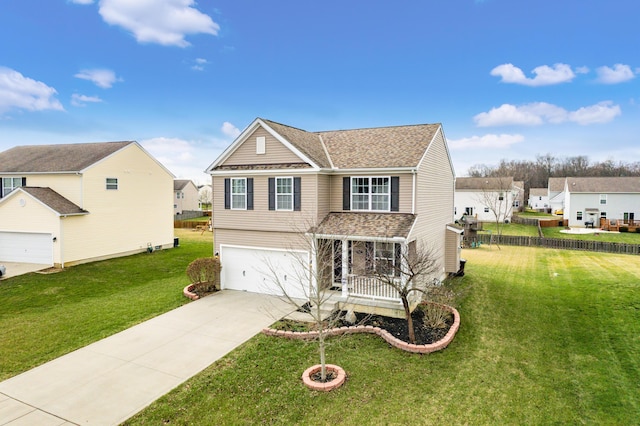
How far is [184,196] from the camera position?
6431cm

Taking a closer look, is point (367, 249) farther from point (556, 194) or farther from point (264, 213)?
point (556, 194)

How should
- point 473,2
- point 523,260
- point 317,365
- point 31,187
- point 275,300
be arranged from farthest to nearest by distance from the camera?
point 523,260 → point 31,187 → point 473,2 → point 275,300 → point 317,365

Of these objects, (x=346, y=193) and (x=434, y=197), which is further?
(x=434, y=197)

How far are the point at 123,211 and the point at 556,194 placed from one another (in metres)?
74.9

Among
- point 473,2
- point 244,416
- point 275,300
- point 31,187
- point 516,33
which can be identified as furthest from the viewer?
point 31,187

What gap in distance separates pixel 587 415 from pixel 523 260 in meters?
19.1

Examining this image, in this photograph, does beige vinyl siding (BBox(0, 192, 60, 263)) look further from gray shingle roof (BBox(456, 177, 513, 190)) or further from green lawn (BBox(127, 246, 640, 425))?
gray shingle roof (BBox(456, 177, 513, 190))

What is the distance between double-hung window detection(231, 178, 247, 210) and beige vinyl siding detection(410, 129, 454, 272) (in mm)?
7753

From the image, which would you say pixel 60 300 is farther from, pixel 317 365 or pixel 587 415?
pixel 587 415

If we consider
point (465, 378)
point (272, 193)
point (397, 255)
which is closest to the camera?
point (465, 378)

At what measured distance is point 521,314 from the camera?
13.9 m

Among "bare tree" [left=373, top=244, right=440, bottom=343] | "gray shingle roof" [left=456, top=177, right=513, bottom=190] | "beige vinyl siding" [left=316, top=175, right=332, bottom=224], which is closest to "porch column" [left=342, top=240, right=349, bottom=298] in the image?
"bare tree" [left=373, top=244, right=440, bottom=343]

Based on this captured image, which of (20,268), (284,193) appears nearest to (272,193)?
(284,193)

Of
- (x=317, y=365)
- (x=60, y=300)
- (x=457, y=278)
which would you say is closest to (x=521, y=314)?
(x=457, y=278)
